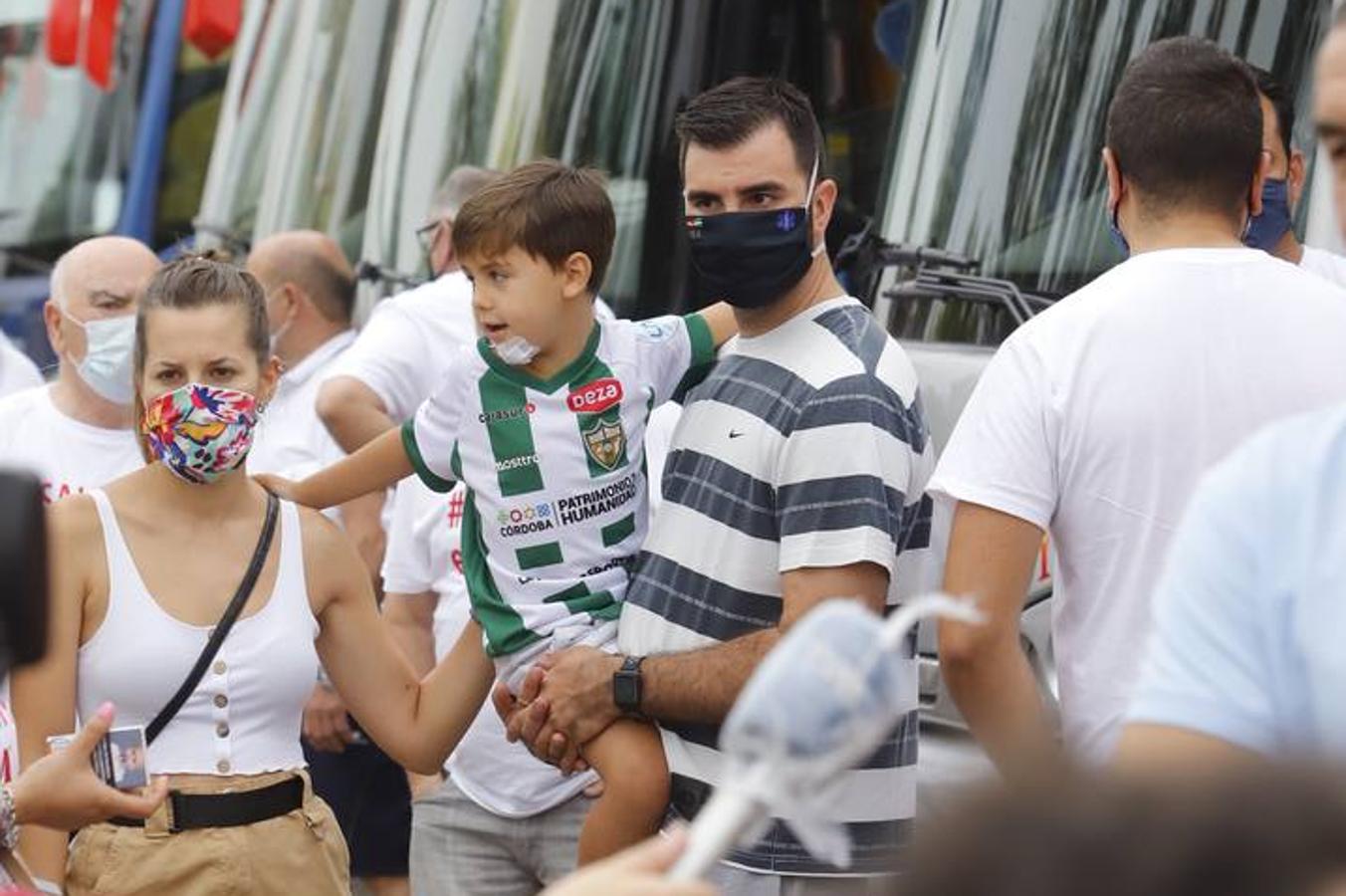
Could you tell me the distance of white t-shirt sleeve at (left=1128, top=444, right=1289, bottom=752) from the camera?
7.56ft

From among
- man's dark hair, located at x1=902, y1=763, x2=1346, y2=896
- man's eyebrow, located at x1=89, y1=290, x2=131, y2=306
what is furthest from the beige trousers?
man's dark hair, located at x1=902, y1=763, x2=1346, y2=896

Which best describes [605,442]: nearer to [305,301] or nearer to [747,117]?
[747,117]

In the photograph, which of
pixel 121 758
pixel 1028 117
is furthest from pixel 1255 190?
pixel 1028 117

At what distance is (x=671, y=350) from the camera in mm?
4605

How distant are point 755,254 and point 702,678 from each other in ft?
2.27

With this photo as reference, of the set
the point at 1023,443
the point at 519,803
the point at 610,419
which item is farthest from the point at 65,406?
the point at 1023,443

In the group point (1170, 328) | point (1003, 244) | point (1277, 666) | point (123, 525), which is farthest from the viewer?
point (1003, 244)

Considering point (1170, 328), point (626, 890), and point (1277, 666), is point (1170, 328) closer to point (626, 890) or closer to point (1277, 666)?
point (1277, 666)

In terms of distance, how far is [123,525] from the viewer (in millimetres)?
4383

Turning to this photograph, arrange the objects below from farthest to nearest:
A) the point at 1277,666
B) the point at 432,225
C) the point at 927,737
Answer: the point at 432,225 → the point at 927,737 → the point at 1277,666

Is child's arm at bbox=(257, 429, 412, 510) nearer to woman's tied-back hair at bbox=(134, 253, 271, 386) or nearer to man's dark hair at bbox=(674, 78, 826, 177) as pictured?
woman's tied-back hair at bbox=(134, 253, 271, 386)

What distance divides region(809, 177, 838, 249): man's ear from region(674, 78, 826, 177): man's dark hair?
3 centimetres

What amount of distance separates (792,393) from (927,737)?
2.20m

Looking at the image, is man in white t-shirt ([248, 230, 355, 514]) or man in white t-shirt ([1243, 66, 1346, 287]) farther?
man in white t-shirt ([248, 230, 355, 514])
